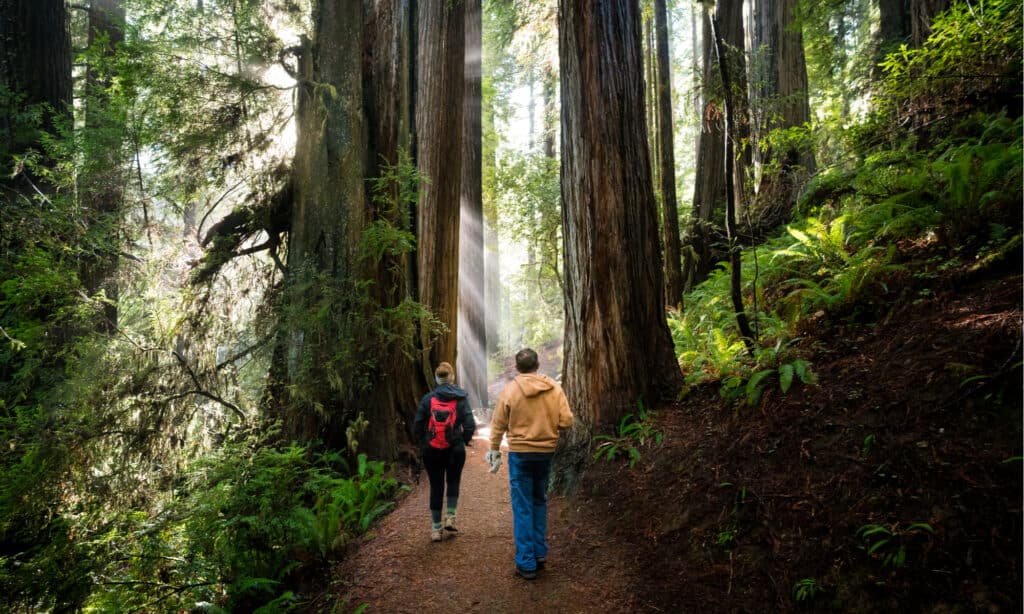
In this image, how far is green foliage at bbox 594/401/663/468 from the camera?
16.6ft

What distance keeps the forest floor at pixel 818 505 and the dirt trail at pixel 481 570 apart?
0.02 metres

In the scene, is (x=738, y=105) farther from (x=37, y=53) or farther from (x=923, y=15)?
(x=37, y=53)

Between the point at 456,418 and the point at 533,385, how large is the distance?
1.12m

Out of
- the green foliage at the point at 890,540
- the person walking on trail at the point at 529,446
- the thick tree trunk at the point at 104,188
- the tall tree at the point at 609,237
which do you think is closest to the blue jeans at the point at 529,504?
the person walking on trail at the point at 529,446

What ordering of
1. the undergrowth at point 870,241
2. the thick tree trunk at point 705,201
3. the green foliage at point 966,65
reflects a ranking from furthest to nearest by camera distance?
the thick tree trunk at point 705,201
the green foliage at point 966,65
the undergrowth at point 870,241

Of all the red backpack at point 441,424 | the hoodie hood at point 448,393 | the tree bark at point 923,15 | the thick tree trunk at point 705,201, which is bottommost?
the red backpack at point 441,424

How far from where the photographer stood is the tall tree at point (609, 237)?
5.68 meters

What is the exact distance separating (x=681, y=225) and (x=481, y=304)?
528cm

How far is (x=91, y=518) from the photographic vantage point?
190 inches

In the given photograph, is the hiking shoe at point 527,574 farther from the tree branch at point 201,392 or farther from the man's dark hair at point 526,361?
the tree branch at point 201,392

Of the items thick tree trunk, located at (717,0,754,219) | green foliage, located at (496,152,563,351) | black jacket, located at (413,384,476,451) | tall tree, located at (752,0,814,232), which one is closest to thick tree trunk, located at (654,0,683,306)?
thick tree trunk, located at (717,0,754,219)

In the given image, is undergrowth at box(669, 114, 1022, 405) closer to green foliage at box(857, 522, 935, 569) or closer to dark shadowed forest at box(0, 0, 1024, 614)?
dark shadowed forest at box(0, 0, 1024, 614)

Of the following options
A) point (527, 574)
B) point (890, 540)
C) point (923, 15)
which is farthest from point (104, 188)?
point (923, 15)

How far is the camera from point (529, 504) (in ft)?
13.9
